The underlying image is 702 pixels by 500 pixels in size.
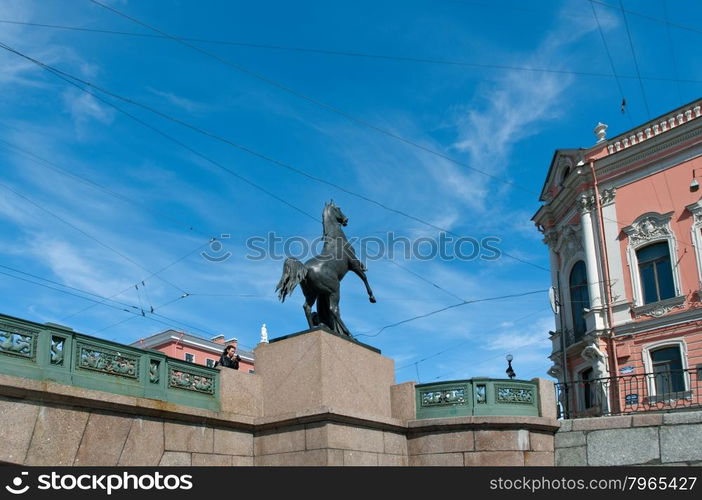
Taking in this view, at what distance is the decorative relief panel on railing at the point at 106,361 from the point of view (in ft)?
33.2

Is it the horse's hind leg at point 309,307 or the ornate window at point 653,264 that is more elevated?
the ornate window at point 653,264

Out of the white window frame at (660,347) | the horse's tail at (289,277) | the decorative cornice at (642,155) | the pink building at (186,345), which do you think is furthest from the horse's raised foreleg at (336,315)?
the pink building at (186,345)

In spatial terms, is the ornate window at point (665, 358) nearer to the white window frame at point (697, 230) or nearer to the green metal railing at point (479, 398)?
the white window frame at point (697, 230)

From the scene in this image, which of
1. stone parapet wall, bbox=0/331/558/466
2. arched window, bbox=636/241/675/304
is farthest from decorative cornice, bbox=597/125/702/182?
stone parapet wall, bbox=0/331/558/466

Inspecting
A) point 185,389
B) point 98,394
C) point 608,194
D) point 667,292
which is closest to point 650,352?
point 667,292

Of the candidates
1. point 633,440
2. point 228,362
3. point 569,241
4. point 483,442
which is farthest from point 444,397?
point 569,241

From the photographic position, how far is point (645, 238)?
27.2 m

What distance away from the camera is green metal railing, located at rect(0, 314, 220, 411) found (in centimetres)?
946

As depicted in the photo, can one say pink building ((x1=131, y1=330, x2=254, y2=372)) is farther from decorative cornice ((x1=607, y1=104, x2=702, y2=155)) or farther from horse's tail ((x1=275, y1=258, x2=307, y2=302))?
horse's tail ((x1=275, y1=258, x2=307, y2=302))

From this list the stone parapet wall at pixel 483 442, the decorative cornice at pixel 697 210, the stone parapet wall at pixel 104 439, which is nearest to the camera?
the stone parapet wall at pixel 104 439

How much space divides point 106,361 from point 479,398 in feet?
19.6

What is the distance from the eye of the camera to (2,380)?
8.94 metres

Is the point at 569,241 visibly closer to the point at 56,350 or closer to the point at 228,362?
the point at 228,362

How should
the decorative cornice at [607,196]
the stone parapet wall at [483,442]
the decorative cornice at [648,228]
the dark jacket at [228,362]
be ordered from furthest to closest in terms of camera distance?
the decorative cornice at [607,196], the decorative cornice at [648,228], the dark jacket at [228,362], the stone parapet wall at [483,442]
